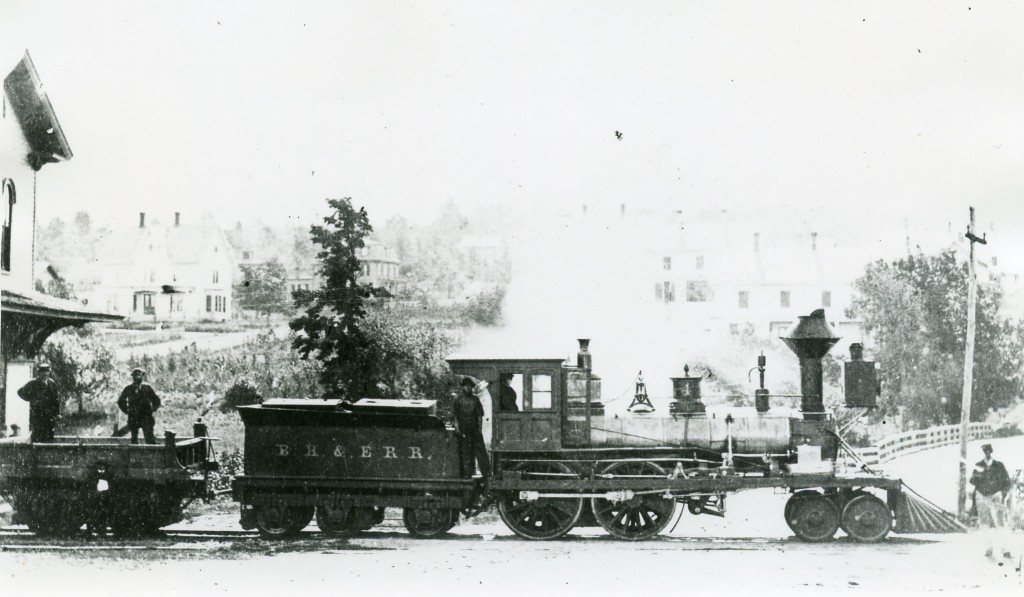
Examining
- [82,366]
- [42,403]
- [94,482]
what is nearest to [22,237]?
[82,366]

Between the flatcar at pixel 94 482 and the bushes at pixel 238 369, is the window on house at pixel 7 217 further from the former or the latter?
the flatcar at pixel 94 482

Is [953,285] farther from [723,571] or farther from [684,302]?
[723,571]

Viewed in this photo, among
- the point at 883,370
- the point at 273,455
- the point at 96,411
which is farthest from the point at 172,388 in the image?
the point at 883,370

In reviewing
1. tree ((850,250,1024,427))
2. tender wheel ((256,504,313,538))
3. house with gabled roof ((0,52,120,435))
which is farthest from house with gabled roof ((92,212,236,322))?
tree ((850,250,1024,427))

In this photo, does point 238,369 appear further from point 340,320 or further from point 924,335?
point 924,335

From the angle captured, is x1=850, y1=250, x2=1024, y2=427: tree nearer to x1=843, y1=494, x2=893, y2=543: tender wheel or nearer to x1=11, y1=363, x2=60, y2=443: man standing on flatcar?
x1=843, y1=494, x2=893, y2=543: tender wheel

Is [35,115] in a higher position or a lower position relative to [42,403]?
higher
